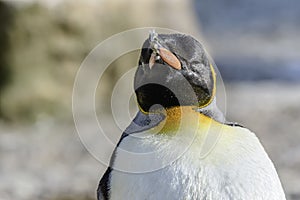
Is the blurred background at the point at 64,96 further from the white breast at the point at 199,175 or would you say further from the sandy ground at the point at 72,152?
the white breast at the point at 199,175

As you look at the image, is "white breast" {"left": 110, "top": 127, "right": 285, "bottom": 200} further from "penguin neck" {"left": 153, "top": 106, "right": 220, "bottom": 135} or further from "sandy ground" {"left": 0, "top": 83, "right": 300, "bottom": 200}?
"sandy ground" {"left": 0, "top": 83, "right": 300, "bottom": 200}

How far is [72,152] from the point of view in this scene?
→ 6125 mm

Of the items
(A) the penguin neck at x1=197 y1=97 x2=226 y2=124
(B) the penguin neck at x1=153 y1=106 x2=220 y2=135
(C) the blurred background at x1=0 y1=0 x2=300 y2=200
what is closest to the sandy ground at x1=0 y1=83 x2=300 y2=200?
(C) the blurred background at x1=0 y1=0 x2=300 y2=200

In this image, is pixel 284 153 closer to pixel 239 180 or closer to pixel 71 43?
pixel 71 43

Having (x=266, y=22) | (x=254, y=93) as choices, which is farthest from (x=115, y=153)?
(x=266, y=22)

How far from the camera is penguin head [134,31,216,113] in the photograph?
2346 mm

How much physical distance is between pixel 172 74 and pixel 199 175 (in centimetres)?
31

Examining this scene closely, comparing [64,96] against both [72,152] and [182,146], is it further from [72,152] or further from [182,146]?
[182,146]

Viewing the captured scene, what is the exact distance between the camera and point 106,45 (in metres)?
7.04

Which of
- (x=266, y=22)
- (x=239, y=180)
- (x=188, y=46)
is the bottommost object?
(x=266, y=22)

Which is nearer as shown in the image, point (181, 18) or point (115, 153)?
point (115, 153)

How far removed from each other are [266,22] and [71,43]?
9051 millimetres

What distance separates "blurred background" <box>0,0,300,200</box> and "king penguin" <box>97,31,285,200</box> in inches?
95.6

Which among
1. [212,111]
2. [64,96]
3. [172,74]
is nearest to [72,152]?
[64,96]
